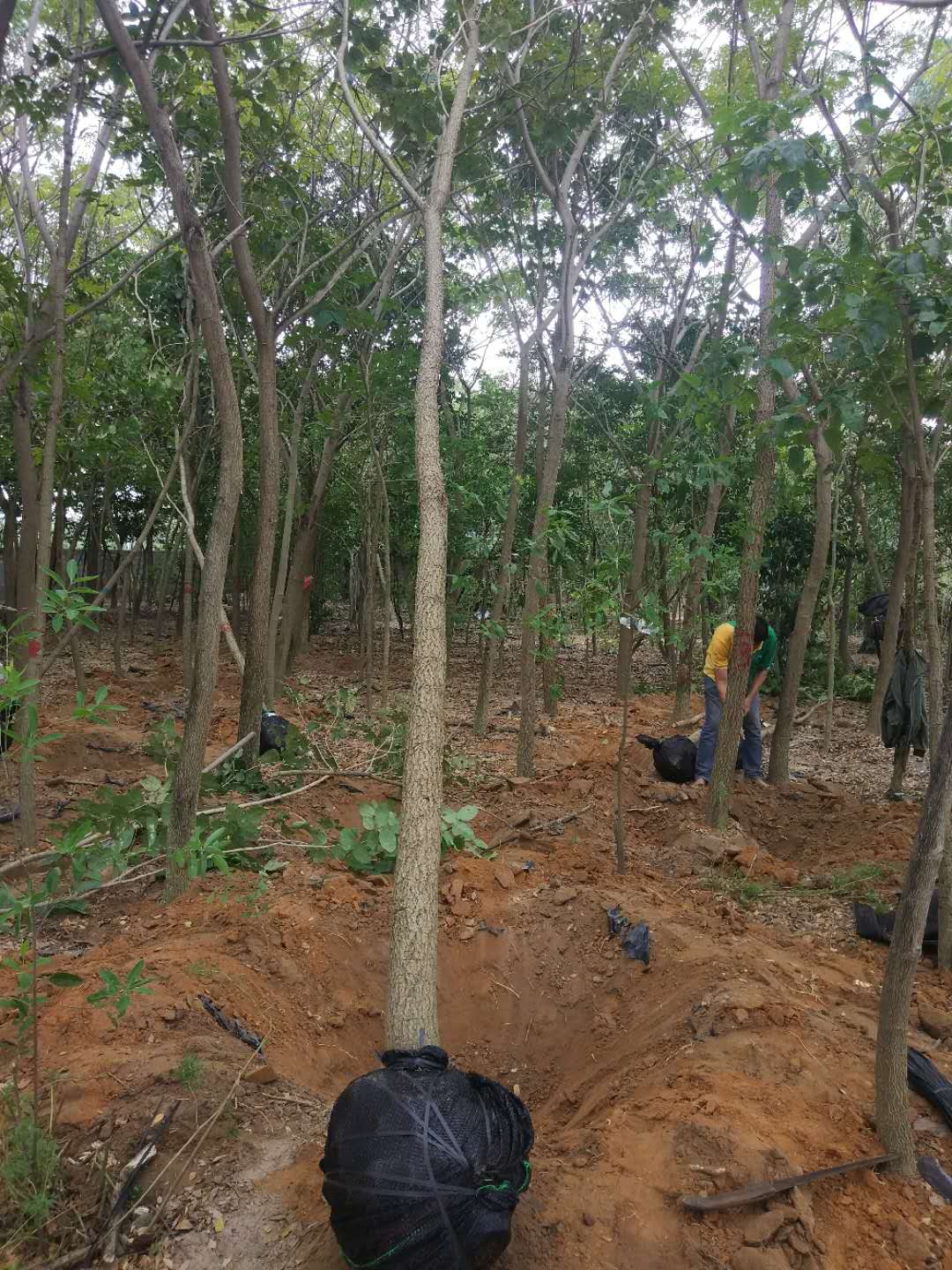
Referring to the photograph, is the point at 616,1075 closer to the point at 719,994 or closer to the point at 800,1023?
the point at 719,994

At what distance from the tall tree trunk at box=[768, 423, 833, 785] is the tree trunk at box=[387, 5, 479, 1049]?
10.2 feet

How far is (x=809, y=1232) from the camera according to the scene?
224 cm

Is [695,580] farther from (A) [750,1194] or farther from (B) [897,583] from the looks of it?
(A) [750,1194]

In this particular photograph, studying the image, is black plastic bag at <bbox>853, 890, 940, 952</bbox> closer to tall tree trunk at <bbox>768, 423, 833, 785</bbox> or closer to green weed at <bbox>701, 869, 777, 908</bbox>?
green weed at <bbox>701, 869, 777, 908</bbox>

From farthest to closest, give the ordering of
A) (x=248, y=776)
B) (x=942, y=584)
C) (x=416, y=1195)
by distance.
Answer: (x=942, y=584), (x=248, y=776), (x=416, y=1195)

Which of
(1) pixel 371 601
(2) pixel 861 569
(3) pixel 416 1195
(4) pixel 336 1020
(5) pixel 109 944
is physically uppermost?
(2) pixel 861 569

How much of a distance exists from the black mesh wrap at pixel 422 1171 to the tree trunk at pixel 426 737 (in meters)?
0.66

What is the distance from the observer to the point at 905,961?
2469 millimetres

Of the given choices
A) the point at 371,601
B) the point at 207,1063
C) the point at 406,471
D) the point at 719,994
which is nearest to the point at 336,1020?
the point at 207,1063

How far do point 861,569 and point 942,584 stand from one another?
1.67 m

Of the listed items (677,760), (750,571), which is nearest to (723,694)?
(677,760)

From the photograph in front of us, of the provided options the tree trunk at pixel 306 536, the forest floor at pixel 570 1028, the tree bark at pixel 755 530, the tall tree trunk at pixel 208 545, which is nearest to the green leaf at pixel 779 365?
the tree bark at pixel 755 530

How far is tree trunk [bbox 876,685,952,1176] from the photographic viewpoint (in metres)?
2.38

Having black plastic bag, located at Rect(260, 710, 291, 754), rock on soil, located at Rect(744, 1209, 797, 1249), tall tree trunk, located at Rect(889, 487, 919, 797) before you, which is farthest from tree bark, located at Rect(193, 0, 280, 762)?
tall tree trunk, located at Rect(889, 487, 919, 797)
